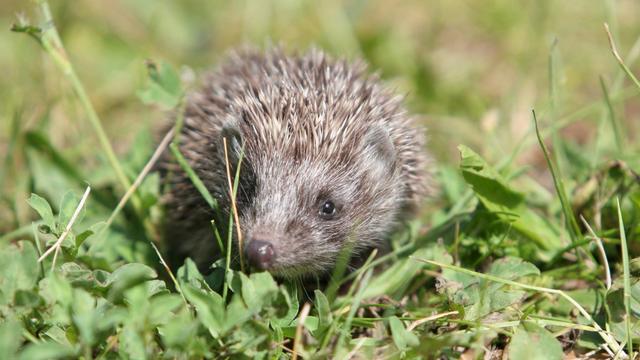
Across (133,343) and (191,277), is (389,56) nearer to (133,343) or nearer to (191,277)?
(191,277)

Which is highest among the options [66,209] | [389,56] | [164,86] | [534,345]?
[164,86]

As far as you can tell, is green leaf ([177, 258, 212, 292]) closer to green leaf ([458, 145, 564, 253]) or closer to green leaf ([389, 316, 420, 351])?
green leaf ([389, 316, 420, 351])

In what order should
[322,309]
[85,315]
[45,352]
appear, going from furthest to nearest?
[322,309] < [85,315] < [45,352]

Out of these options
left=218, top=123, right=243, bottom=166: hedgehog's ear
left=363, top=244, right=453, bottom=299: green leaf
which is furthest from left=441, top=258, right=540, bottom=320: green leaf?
left=218, top=123, right=243, bottom=166: hedgehog's ear

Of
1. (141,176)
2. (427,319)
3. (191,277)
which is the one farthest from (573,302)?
(141,176)

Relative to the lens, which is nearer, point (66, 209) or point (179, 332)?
point (179, 332)

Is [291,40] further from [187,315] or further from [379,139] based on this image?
[187,315]

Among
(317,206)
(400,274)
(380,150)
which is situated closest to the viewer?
(317,206)

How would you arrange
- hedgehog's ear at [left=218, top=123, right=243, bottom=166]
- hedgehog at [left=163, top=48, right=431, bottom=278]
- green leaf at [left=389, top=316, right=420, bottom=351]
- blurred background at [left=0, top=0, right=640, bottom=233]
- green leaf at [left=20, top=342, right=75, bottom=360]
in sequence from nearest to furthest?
1. green leaf at [left=20, top=342, right=75, bottom=360]
2. green leaf at [left=389, top=316, right=420, bottom=351]
3. hedgehog at [left=163, top=48, right=431, bottom=278]
4. hedgehog's ear at [left=218, top=123, right=243, bottom=166]
5. blurred background at [left=0, top=0, right=640, bottom=233]
